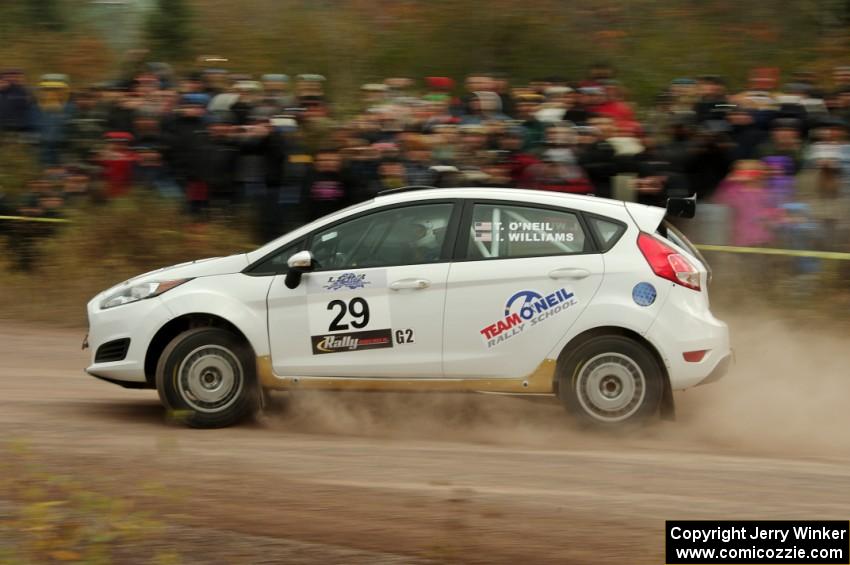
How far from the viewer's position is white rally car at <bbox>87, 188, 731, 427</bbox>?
8.09 metres

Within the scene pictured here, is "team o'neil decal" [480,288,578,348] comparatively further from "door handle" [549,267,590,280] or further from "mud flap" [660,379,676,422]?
"mud flap" [660,379,676,422]

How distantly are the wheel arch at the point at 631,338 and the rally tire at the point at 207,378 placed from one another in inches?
86.7

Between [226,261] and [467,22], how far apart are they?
13.1 meters

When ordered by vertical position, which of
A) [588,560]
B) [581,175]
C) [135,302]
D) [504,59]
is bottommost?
[588,560]

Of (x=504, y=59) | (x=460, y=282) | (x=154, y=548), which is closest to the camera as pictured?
(x=154, y=548)

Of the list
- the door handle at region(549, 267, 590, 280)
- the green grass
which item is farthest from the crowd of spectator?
the green grass

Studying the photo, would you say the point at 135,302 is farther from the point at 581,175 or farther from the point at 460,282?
the point at 581,175

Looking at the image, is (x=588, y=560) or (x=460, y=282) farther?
(x=460, y=282)

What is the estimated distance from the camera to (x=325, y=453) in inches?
304

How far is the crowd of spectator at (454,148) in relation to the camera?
11.8m

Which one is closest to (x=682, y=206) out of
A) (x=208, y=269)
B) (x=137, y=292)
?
(x=208, y=269)

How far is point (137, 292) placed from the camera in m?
8.38

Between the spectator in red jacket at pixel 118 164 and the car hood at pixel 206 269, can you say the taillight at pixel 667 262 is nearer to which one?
the car hood at pixel 206 269

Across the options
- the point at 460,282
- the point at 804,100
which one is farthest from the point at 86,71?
the point at 460,282
